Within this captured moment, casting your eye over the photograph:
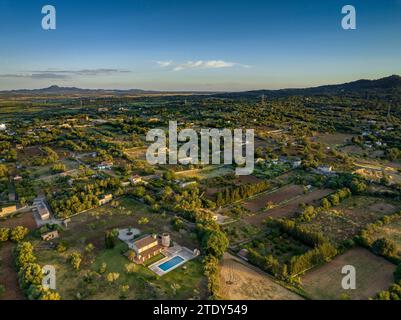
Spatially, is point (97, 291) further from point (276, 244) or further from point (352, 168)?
point (352, 168)

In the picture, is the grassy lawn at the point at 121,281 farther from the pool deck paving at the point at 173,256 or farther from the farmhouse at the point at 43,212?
the farmhouse at the point at 43,212

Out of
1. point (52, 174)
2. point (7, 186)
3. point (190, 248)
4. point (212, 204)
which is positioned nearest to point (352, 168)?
point (212, 204)

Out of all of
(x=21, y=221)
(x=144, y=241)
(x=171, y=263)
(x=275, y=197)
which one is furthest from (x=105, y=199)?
(x=275, y=197)

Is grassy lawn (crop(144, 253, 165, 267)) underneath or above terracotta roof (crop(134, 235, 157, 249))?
underneath

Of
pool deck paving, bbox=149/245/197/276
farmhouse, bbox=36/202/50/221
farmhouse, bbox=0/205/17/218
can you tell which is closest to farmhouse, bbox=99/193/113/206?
farmhouse, bbox=36/202/50/221

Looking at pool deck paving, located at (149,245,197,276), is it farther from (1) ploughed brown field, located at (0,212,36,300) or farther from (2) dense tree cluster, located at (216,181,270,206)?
(2) dense tree cluster, located at (216,181,270,206)

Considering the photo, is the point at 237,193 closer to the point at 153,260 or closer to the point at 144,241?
the point at 144,241
